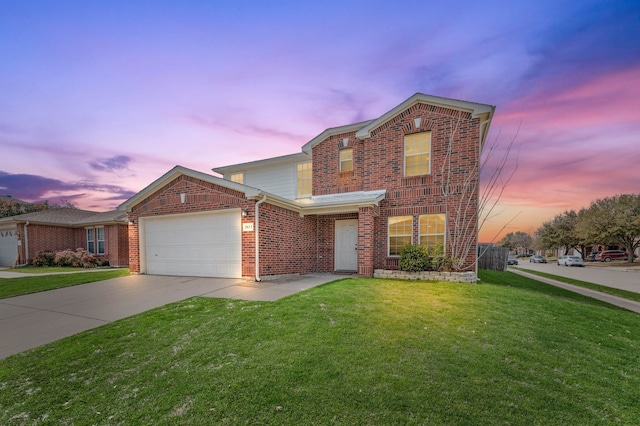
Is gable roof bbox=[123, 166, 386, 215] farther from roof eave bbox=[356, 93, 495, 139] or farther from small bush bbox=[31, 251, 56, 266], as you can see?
small bush bbox=[31, 251, 56, 266]

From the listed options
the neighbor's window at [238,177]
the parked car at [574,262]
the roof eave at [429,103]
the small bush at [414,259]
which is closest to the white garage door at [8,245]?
the neighbor's window at [238,177]

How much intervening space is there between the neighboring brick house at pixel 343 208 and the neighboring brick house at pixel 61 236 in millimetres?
7176

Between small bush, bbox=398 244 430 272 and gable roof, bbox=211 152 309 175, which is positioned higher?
gable roof, bbox=211 152 309 175

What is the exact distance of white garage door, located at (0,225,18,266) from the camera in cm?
1800

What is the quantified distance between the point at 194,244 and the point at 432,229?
30.7 ft

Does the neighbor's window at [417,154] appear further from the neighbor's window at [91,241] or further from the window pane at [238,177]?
the neighbor's window at [91,241]

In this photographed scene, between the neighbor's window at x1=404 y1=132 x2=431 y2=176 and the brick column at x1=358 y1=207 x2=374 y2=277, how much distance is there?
98.2 inches

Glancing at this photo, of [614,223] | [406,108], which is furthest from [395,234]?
[614,223]

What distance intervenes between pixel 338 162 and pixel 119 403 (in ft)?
35.9

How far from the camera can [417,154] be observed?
421 inches

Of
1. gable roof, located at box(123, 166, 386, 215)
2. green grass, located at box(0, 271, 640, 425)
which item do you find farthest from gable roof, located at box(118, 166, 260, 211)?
green grass, located at box(0, 271, 640, 425)

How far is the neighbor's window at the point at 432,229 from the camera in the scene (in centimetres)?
1007

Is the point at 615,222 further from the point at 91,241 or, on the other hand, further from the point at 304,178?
the point at 91,241

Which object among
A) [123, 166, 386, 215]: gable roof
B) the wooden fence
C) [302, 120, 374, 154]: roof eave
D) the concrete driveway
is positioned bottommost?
the wooden fence
